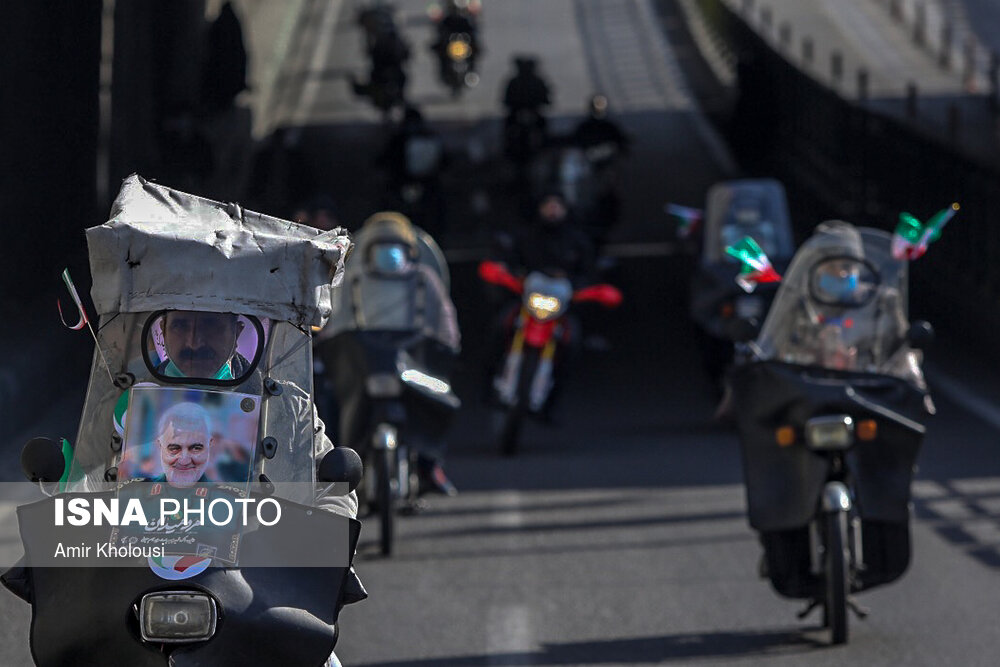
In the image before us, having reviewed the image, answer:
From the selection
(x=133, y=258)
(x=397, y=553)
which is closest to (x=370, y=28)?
(x=397, y=553)

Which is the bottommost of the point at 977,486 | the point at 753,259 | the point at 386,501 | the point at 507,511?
the point at 977,486

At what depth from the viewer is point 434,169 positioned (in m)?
26.9

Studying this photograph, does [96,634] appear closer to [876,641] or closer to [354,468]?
[354,468]

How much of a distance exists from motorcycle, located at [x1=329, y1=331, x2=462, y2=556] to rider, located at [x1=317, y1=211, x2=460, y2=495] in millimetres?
61

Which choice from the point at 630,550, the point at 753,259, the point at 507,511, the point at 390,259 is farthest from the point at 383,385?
the point at 753,259

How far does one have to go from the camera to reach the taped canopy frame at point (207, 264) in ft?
19.8

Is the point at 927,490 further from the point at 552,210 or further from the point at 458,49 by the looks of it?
the point at 458,49

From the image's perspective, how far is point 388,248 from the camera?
14.0 metres

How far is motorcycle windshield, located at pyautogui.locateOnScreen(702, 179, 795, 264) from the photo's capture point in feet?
67.5

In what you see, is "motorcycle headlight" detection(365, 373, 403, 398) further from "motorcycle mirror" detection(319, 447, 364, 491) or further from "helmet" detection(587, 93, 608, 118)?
"helmet" detection(587, 93, 608, 118)

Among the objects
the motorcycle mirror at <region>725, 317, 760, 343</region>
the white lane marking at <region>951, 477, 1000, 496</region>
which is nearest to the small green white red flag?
the motorcycle mirror at <region>725, 317, 760, 343</region>

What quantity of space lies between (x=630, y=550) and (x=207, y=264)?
7374mm

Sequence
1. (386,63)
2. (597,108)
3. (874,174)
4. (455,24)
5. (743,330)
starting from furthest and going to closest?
(455,24) < (386,63) < (874,174) < (597,108) < (743,330)

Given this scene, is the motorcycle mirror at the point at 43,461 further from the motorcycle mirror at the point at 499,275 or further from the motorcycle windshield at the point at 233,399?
the motorcycle mirror at the point at 499,275
